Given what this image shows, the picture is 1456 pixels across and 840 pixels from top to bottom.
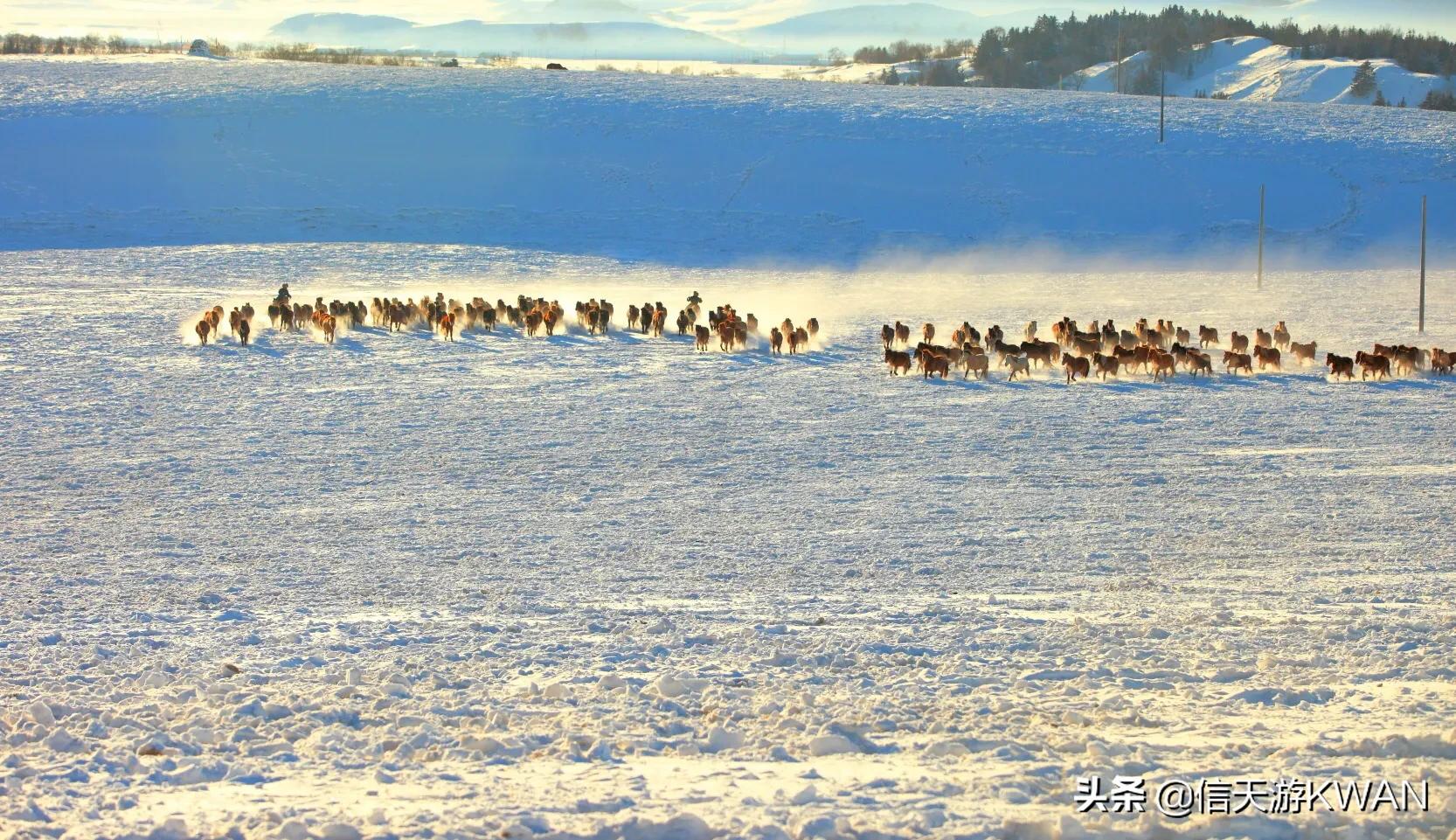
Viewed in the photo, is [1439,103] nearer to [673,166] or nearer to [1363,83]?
[1363,83]

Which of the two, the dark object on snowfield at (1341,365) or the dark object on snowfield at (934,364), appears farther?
the dark object on snowfield at (934,364)

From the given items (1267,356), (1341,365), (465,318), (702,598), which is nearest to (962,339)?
(1267,356)

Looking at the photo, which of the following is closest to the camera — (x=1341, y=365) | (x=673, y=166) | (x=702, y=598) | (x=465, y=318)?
(x=702, y=598)

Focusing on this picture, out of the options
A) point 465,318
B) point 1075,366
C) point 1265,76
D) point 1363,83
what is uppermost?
point 1265,76

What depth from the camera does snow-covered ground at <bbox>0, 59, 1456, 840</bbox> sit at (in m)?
5.96

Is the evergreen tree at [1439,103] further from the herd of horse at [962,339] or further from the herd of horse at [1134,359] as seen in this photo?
the herd of horse at [1134,359]

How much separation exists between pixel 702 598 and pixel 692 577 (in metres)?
0.56

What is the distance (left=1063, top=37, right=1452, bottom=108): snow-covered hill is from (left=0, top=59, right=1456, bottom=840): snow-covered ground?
235 ft

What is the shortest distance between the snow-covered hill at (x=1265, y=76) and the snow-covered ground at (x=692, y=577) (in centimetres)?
7154

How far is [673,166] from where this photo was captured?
159 ft

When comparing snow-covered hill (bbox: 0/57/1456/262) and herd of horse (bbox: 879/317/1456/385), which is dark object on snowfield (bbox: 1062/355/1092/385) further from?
snow-covered hill (bbox: 0/57/1456/262)

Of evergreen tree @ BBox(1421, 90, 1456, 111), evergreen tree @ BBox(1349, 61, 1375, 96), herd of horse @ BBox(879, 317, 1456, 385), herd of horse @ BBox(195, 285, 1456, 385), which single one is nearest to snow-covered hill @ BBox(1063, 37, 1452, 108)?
evergreen tree @ BBox(1349, 61, 1375, 96)

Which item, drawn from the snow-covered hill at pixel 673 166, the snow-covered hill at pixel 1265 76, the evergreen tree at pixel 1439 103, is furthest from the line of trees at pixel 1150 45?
the snow-covered hill at pixel 673 166

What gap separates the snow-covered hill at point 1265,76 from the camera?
93500 mm
